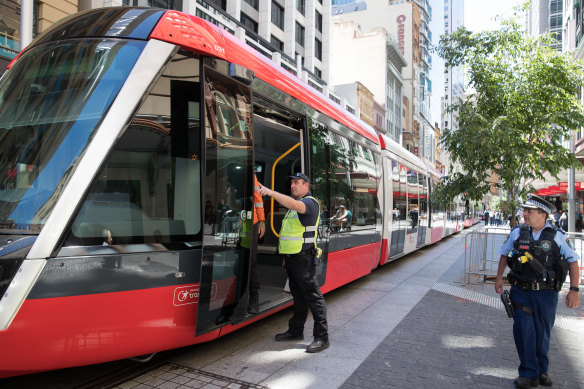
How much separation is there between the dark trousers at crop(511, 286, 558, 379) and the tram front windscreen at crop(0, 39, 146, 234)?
13.0ft

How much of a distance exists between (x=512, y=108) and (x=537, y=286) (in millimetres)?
5779

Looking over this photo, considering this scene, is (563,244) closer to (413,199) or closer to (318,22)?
(413,199)

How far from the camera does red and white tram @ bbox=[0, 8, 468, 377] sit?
3.04m

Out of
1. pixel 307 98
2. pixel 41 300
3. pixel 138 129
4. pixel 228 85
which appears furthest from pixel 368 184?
pixel 41 300

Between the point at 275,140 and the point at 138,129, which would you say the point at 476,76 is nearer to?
the point at 275,140

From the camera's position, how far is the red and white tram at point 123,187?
304 cm

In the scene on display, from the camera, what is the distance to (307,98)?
6078 mm

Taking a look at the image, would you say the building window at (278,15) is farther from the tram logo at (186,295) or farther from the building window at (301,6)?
the tram logo at (186,295)

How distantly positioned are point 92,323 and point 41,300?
0.41 meters

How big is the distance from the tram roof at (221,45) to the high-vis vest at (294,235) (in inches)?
61.3

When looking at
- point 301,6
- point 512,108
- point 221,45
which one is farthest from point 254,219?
point 301,6

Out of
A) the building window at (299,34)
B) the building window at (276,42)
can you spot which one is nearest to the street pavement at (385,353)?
the building window at (276,42)

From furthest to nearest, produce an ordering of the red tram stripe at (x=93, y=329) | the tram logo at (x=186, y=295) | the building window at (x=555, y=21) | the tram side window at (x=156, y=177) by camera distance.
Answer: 1. the building window at (x=555, y=21)
2. the tram logo at (x=186, y=295)
3. the tram side window at (x=156, y=177)
4. the red tram stripe at (x=93, y=329)

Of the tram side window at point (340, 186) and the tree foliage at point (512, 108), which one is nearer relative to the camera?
the tram side window at point (340, 186)
